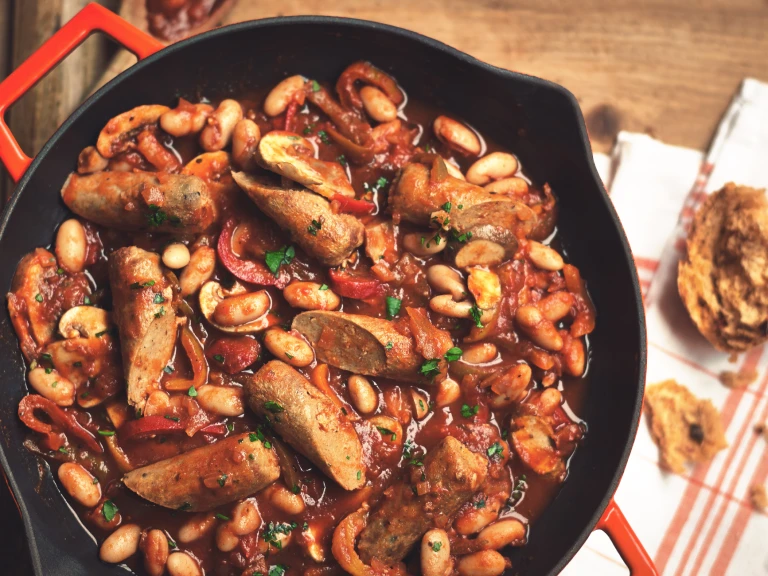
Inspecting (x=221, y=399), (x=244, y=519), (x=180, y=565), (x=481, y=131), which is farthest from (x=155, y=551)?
(x=481, y=131)

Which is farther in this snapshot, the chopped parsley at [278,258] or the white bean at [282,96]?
the white bean at [282,96]

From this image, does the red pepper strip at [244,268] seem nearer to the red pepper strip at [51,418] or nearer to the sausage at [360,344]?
A: the sausage at [360,344]

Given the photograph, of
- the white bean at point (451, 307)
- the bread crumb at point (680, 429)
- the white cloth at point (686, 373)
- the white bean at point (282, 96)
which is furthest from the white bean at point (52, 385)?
the bread crumb at point (680, 429)

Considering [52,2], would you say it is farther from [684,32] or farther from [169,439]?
[684,32]

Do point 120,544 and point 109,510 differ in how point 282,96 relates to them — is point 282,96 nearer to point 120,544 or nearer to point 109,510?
point 109,510

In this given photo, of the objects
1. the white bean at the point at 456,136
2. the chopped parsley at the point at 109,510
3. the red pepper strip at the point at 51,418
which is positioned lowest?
the chopped parsley at the point at 109,510

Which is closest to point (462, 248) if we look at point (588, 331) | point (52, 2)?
point (588, 331)
